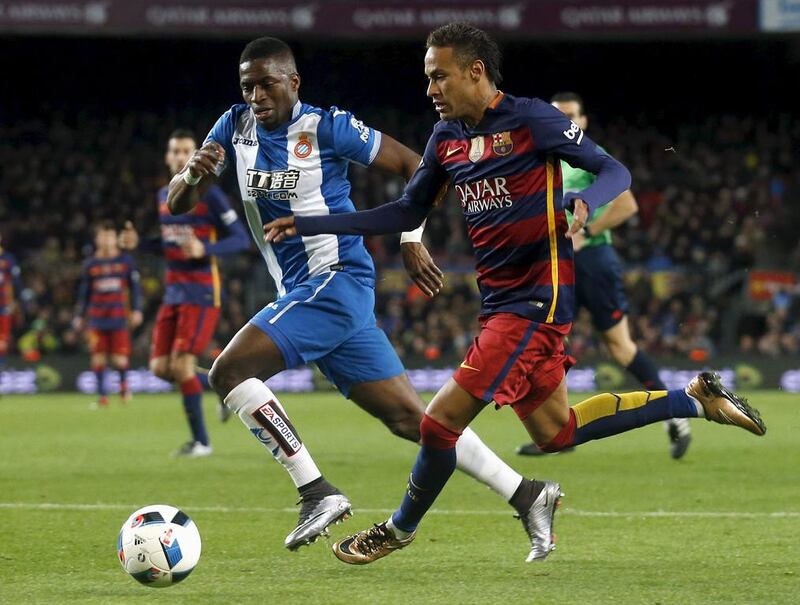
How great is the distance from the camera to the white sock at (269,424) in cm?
568

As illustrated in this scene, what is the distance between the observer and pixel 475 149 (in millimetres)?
5293

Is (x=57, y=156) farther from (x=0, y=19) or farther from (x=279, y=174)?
(x=279, y=174)

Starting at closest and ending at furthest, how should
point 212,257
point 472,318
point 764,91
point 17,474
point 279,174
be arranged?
point 279,174 → point 17,474 → point 212,257 → point 472,318 → point 764,91

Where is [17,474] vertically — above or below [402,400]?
below

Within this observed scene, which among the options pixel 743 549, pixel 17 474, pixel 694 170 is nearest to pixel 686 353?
pixel 694 170

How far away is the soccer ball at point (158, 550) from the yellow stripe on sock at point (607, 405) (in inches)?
65.2

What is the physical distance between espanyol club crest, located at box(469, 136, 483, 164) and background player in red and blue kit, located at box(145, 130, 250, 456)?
187 inches

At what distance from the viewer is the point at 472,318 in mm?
20750

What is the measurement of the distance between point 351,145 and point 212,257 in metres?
4.47

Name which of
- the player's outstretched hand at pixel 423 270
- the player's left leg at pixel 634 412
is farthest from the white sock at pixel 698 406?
the player's outstretched hand at pixel 423 270

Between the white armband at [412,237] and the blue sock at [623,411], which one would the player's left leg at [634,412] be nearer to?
the blue sock at [623,411]

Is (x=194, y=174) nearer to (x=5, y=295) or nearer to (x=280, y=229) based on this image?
(x=280, y=229)

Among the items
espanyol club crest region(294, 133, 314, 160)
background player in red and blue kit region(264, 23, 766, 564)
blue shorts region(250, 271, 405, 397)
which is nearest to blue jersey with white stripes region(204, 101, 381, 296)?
espanyol club crest region(294, 133, 314, 160)

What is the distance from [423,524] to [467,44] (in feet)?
8.42
